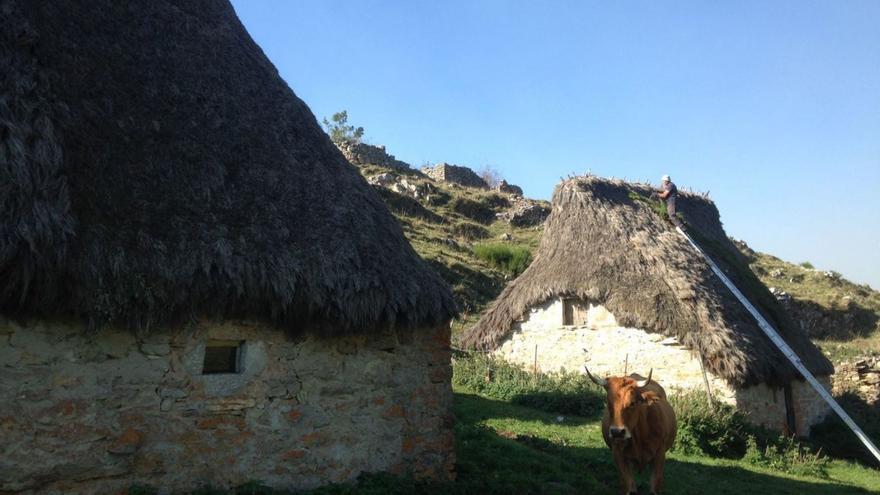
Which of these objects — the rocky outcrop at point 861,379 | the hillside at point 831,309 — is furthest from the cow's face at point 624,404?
the hillside at point 831,309

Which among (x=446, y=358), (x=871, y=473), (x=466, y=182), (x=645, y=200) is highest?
(x=466, y=182)

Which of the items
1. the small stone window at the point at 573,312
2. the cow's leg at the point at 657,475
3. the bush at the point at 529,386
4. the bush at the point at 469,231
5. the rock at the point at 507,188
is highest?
the rock at the point at 507,188

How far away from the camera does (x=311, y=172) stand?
6848 millimetres

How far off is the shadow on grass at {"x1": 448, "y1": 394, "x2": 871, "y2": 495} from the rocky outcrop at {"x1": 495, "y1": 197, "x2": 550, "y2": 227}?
22.4 m

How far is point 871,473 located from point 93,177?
41.3ft

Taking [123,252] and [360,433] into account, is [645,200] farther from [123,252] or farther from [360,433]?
[123,252]

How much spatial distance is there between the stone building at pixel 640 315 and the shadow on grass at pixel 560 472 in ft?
8.13

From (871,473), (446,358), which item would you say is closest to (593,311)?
(871,473)

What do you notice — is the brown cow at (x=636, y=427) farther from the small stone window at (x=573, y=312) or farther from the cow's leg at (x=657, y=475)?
the small stone window at (x=573, y=312)

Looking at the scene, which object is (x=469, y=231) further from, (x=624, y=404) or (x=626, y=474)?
(x=624, y=404)

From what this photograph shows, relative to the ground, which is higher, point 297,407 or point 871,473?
point 297,407

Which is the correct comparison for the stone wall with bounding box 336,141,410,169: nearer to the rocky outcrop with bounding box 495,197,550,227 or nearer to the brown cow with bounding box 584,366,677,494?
the rocky outcrop with bounding box 495,197,550,227

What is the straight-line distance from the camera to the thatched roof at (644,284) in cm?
1220

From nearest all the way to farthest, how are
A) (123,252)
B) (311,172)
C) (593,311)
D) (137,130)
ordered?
(123,252) → (137,130) → (311,172) → (593,311)
